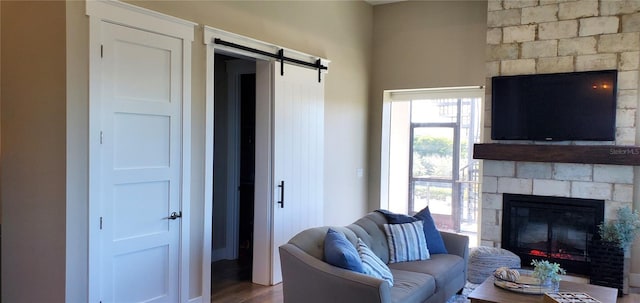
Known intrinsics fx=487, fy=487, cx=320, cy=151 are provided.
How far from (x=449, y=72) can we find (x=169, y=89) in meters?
3.63

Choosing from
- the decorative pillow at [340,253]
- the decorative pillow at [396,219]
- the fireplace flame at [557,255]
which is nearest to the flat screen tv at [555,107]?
the fireplace flame at [557,255]

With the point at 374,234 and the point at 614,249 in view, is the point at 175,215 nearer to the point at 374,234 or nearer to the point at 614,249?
the point at 374,234

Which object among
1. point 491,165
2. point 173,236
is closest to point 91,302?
point 173,236

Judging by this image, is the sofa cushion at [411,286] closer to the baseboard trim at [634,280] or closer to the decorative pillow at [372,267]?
the decorative pillow at [372,267]

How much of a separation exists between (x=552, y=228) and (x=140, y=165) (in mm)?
4206

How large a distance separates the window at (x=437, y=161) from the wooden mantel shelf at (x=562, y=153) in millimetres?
1598

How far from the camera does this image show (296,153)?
5.12m

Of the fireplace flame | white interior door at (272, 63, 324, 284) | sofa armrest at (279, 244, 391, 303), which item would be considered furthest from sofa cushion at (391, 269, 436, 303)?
the fireplace flame

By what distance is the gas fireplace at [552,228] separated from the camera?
502 cm

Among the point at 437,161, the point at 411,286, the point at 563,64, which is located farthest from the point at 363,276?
the point at 437,161

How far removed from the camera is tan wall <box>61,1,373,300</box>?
124 inches

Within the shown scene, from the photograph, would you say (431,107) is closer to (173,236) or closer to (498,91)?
(498,91)

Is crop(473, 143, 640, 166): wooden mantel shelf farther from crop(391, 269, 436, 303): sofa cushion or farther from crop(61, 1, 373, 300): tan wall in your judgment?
crop(391, 269, 436, 303): sofa cushion

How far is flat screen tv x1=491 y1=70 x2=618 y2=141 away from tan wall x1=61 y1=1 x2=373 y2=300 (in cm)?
175
